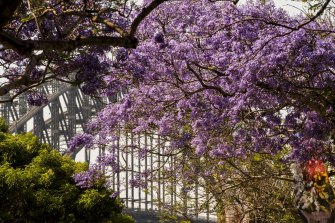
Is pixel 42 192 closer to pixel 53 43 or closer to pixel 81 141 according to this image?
pixel 81 141

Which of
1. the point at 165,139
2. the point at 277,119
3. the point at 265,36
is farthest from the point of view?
the point at 165,139

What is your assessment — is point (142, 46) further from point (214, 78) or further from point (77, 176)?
point (77, 176)

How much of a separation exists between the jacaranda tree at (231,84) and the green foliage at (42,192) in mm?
3448

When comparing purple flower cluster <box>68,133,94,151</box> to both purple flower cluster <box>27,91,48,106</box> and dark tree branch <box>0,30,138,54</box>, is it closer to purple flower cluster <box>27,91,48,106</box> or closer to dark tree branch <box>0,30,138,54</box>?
purple flower cluster <box>27,91,48,106</box>

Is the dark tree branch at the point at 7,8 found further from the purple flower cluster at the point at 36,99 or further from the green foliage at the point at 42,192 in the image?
the green foliage at the point at 42,192

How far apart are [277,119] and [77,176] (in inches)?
184

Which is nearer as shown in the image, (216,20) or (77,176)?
(216,20)

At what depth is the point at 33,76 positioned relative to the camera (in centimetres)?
1248

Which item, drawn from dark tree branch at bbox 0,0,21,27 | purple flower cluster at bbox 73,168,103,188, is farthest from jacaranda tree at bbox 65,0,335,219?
dark tree branch at bbox 0,0,21,27

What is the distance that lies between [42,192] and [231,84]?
7192 millimetres

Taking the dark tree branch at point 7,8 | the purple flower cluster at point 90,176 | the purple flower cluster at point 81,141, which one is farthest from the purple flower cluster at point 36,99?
the dark tree branch at point 7,8

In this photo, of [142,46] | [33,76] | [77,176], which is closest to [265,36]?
[142,46]

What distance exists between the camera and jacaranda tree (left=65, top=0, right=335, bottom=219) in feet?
35.8

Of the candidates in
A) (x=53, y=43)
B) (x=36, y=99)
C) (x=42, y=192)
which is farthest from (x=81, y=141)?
(x=53, y=43)
